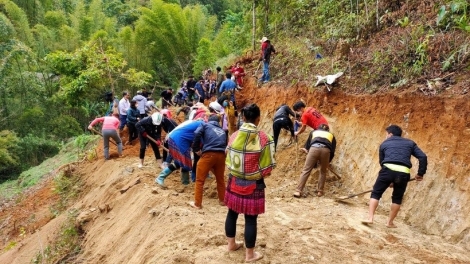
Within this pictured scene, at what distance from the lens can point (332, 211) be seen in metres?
6.22

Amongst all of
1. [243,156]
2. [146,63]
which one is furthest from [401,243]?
[146,63]

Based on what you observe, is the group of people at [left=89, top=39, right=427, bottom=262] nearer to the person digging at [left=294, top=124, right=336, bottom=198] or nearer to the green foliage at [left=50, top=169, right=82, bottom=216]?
the person digging at [left=294, top=124, right=336, bottom=198]

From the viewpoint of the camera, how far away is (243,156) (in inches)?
161

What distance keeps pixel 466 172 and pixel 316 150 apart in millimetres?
2184

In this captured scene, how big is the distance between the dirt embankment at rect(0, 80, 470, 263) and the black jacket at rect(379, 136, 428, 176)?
960 millimetres

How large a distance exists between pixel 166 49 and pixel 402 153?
20.1m

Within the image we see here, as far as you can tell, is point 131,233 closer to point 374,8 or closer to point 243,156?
point 243,156

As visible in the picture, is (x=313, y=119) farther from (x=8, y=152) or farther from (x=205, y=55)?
(x=8, y=152)

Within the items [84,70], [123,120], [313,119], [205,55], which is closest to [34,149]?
[84,70]

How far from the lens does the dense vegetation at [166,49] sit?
786 cm

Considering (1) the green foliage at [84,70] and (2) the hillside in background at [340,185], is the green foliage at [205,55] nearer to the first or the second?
(1) the green foliage at [84,70]

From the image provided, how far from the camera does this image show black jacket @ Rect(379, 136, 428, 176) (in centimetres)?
521

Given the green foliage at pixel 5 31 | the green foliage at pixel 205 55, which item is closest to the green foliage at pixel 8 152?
the green foliage at pixel 5 31

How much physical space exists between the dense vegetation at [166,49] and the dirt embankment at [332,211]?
93 cm
